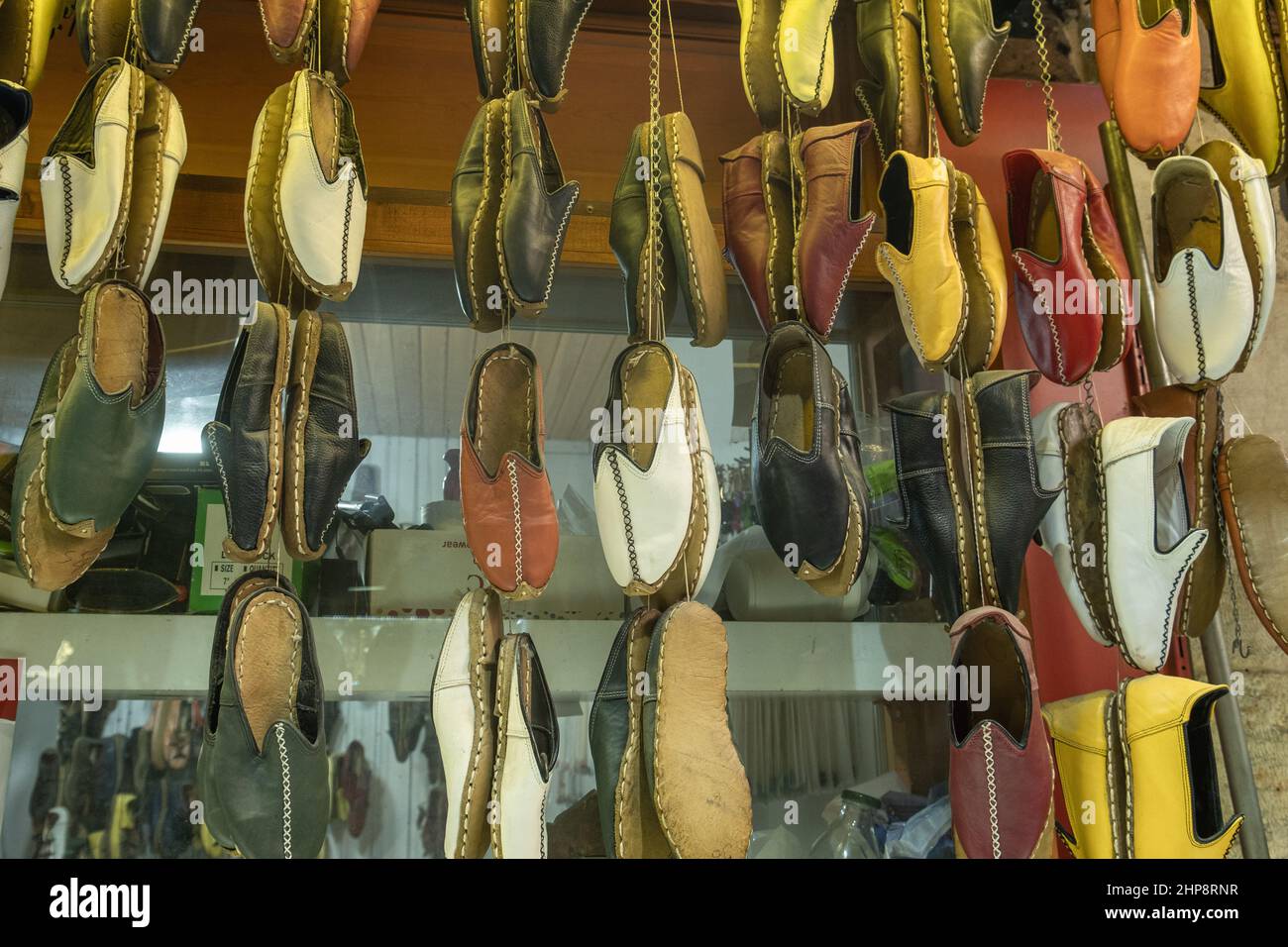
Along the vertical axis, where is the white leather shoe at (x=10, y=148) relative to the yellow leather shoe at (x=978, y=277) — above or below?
above

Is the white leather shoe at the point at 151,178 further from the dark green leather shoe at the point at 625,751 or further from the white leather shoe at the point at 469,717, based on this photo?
the dark green leather shoe at the point at 625,751

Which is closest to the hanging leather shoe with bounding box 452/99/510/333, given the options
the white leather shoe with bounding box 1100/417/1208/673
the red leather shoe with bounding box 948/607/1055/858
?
the red leather shoe with bounding box 948/607/1055/858

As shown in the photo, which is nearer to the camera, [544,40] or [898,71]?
[544,40]

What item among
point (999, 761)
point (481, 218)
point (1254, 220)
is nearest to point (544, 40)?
point (481, 218)

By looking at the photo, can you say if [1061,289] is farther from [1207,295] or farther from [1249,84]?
[1249,84]

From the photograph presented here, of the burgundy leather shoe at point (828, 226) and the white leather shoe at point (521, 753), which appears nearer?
the white leather shoe at point (521, 753)

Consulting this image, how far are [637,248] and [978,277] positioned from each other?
0.51 metres

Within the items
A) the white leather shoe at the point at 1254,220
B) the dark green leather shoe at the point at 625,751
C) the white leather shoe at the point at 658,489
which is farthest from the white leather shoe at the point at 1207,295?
the dark green leather shoe at the point at 625,751

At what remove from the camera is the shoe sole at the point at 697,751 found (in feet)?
4.47

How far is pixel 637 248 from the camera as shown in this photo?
65.7 inches

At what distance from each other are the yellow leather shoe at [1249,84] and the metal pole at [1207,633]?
0.17m

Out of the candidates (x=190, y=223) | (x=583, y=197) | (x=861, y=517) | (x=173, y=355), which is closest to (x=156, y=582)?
(x=173, y=355)

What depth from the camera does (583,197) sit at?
2146 mm
